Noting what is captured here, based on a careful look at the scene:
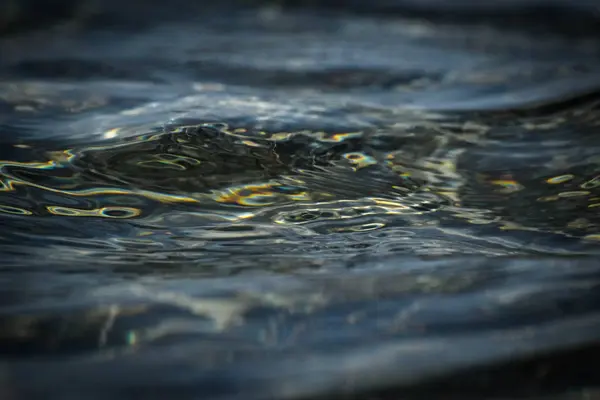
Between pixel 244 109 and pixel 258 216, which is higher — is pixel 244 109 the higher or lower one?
the higher one

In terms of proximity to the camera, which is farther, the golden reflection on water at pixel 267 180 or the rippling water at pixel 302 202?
the golden reflection on water at pixel 267 180

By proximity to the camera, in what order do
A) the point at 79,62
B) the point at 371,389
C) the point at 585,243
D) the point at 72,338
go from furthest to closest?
the point at 79,62 → the point at 585,243 → the point at 72,338 → the point at 371,389

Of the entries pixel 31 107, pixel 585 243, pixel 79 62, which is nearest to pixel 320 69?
pixel 79 62

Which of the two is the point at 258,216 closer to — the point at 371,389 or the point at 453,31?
the point at 371,389

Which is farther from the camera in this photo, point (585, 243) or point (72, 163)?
point (72, 163)

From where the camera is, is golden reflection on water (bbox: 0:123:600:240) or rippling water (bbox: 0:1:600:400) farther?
golden reflection on water (bbox: 0:123:600:240)

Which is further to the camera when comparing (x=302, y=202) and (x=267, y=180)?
(x=267, y=180)

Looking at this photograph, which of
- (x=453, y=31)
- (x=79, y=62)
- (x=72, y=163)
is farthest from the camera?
(x=453, y=31)

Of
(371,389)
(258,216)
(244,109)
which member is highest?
(244,109)
